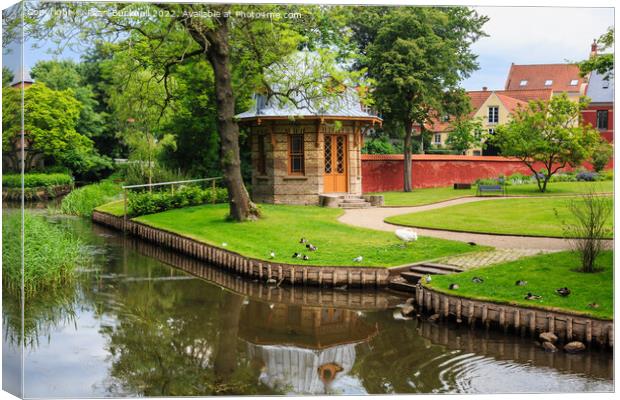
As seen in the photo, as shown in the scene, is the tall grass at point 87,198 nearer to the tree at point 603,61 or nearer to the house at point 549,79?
the house at point 549,79

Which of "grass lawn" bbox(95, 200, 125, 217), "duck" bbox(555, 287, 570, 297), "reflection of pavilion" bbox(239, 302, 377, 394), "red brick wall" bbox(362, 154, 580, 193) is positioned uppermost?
"red brick wall" bbox(362, 154, 580, 193)

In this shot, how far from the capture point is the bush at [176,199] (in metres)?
18.7

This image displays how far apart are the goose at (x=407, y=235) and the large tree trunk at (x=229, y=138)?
12.2 ft

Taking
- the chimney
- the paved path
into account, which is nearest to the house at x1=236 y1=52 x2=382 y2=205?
the paved path

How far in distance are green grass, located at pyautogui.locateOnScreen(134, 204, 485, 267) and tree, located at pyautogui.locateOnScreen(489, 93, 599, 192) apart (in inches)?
74.0

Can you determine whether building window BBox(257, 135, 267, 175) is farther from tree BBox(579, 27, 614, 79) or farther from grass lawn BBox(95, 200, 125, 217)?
tree BBox(579, 27, 614, 79)

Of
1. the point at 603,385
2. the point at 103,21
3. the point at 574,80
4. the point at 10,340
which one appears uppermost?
the point at 103,21

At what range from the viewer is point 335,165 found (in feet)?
59.3

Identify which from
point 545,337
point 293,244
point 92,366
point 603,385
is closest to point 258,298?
point 293,244

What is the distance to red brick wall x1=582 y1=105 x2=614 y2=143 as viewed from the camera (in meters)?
9.10

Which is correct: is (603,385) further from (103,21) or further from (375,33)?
(103,21)

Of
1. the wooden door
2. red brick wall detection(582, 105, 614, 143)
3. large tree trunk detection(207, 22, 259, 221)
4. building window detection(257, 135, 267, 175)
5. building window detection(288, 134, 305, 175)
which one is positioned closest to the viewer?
red brick wall detection(582, 105, 614, 143)

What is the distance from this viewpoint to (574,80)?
394 inches

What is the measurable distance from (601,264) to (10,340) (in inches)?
298
